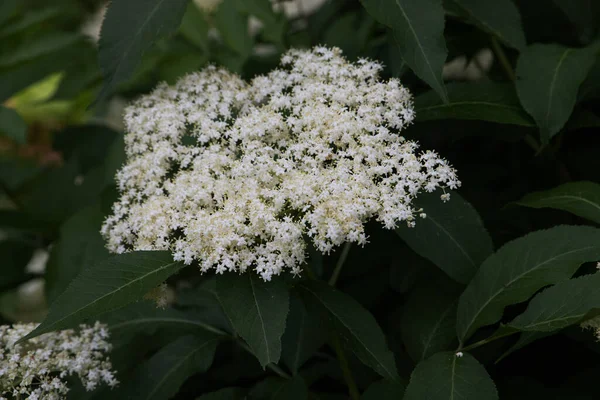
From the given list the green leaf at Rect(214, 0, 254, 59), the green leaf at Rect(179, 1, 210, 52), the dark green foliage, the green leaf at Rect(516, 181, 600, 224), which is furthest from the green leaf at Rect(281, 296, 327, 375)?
the green leaf at Rect(179, 1, 210, 52)

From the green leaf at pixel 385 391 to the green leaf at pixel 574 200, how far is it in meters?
0.47

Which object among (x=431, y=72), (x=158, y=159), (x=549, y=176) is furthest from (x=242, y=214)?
(x=549, y=176)

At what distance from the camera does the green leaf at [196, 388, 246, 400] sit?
1417 mm

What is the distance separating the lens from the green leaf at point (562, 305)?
1.14m

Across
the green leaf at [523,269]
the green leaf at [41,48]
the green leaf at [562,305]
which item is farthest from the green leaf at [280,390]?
the green leaf at [41,48]

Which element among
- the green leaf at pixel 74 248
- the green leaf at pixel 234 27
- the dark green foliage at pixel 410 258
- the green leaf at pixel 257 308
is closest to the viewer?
the green leaf at pixel 257 308

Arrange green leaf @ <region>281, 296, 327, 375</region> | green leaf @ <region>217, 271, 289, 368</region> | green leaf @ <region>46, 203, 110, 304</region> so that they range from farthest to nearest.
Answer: green leaf @ <region>46, 203, 110, 304</region>
green leaf @ <region>281, 296, 327, 375</region>
green leaf @ <region>217, 271, 289, 368</region>

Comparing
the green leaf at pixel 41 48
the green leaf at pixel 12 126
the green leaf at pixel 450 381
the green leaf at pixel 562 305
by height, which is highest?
the green leaf at pixel 41 48

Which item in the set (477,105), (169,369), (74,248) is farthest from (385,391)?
(74,248)

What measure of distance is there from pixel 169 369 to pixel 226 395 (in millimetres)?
137

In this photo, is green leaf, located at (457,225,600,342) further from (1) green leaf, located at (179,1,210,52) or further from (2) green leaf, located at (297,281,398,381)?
(1) green leaf, located at (179,1,210,52)

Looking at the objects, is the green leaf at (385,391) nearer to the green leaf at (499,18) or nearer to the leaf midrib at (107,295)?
the leaf midrib at (107,295)

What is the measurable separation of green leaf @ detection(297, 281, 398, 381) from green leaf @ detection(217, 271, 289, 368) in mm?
119

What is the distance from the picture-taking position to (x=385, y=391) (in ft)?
4.18
